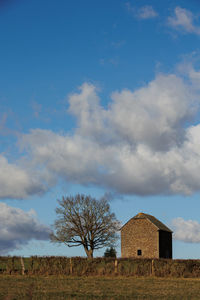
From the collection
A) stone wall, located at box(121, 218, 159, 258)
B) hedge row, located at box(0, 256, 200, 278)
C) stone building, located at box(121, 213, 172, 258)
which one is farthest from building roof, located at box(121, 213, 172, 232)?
hedge row, located at box(0, 256, 200, 278)

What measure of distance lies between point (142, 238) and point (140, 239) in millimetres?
368

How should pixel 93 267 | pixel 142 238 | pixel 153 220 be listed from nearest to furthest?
pixel 93 267, pixel 142 238, pixel 153 220

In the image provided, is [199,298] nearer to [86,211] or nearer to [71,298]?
[71,298]

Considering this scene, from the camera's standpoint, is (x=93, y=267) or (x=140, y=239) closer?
(x=93, y=267)

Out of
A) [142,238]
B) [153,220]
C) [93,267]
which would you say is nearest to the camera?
[93,267]

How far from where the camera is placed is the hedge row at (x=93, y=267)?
31.7m

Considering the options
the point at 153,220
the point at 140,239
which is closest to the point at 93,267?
the point at 140,239

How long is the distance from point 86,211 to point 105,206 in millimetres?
3431

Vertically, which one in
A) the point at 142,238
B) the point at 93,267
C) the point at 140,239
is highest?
the point at 142,238

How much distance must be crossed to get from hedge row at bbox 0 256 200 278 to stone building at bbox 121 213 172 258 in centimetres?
3316

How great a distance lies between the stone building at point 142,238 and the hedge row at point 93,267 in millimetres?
33158

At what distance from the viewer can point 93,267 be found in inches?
1257

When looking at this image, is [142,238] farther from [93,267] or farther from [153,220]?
[93,267]

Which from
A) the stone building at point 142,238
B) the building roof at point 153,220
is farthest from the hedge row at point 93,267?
the building roof at point 153,220
